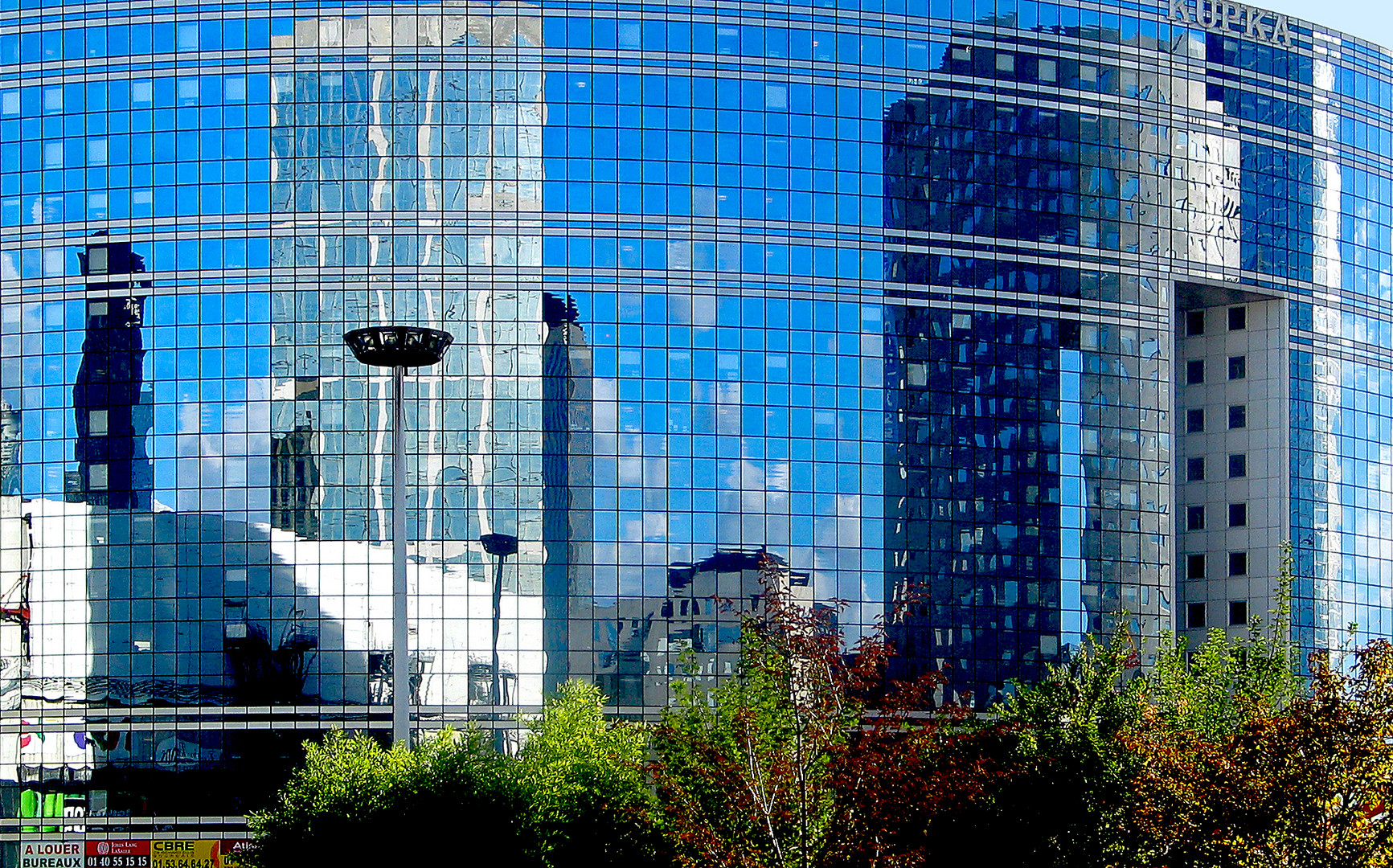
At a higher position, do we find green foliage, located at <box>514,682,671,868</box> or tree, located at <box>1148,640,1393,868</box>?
tree, located at <box>1148,640,1393,868</box>

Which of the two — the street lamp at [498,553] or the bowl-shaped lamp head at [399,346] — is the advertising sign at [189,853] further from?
the bowl-shaped lamp head at [399,346]

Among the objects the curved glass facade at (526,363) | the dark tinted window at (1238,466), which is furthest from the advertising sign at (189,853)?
the dark tinted window at (1238,466)

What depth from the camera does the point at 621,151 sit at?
81.6 metres

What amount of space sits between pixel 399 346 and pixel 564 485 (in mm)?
36586

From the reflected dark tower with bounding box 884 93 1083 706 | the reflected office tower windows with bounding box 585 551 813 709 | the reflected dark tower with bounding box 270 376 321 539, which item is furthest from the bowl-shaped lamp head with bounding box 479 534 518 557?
the reflected dark tower with bounding box 884 93 1083 706

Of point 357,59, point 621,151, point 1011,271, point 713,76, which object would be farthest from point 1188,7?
point 357,59

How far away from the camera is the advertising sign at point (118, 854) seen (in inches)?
3093

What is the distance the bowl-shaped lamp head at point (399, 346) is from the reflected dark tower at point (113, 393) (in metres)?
40.4

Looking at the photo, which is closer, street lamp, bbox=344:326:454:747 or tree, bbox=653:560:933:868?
tree, bbox=653:560:933:868

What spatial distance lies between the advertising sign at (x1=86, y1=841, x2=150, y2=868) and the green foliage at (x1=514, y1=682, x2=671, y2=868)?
33.3 m

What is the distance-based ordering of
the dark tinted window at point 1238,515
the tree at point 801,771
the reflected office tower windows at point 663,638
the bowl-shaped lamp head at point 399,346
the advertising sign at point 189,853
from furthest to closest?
the dark tinted window at point 1238,515
the reflected office tower windows at point 663,638
the advertising sign at point 189,853
the bowl-shaped lamp head at point 399,346
the tree at point 801,771

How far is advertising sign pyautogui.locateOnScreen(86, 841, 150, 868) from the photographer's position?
78562 millimetres

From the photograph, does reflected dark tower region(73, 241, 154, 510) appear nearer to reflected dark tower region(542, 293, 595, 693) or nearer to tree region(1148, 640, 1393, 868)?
reflected dark tower region(542, 293, 595, 693)

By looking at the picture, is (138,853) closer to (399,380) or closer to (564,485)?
(564,485)
